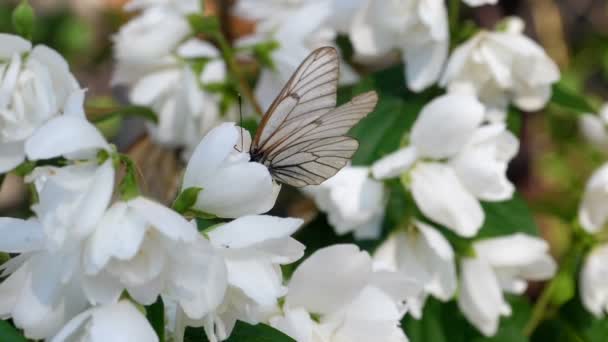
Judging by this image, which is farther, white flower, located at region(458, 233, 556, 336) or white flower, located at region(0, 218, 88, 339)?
white flower, located at region(458, 233, 556, 336)

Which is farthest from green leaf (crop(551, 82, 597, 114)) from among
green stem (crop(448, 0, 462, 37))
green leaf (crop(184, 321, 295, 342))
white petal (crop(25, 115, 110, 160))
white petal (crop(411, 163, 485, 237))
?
white petal (crop(25, 115, 110, 160))

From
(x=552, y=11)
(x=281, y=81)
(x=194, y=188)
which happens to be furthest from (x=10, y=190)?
(x=194, y=188)

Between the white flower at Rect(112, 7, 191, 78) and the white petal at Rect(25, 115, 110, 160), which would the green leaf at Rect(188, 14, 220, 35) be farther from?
the white petal at Rect(25, 115, 110, 160)

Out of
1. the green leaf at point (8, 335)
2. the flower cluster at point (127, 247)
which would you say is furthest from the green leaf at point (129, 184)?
the green leaf at point (8, 335)

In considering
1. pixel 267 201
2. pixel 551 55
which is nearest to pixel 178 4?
pixel 267 201

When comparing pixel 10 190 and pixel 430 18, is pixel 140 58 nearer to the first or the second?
pixel 430 18

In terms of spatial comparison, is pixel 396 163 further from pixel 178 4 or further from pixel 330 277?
pixel 178 4
